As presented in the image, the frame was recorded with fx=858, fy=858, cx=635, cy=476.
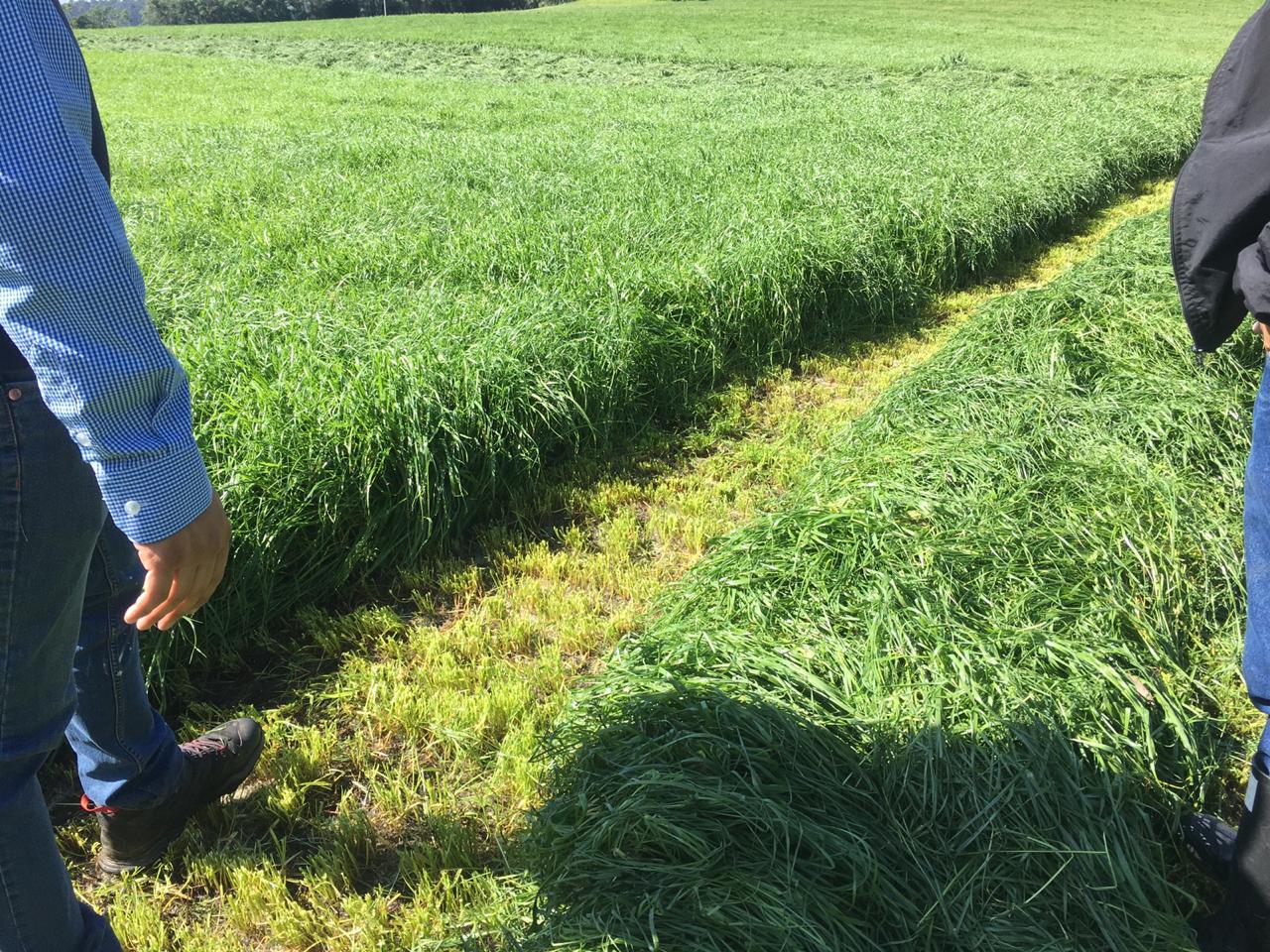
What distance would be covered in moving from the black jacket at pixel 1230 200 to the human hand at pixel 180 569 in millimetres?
1725

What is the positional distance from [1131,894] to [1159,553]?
1.23 meters

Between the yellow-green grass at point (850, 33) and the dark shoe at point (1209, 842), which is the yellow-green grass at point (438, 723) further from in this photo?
the yellow-green grass at point (850, 33)

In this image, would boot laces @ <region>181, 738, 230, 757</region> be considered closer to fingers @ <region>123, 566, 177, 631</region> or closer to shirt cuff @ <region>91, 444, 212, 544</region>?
fingers @ <region>123, 566, 177, 631</region>

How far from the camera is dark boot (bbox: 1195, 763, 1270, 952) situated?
166 cm

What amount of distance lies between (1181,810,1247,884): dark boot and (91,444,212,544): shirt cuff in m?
2.14

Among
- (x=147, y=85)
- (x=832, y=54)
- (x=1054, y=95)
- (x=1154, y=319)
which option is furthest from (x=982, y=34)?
(x=1154, y=319)

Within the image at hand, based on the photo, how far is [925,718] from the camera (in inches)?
76.4

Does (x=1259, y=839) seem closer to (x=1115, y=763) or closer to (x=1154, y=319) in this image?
(x=1115, y=763)

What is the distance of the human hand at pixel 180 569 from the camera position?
1217mm

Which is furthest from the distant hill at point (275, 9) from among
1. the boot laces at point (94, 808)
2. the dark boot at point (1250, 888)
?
the dark boot at point (1250, 888)

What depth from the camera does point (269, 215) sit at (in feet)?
19.8

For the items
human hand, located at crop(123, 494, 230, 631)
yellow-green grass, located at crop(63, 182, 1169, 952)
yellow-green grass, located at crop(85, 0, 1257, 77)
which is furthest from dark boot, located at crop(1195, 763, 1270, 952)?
yellow-green grass, located at crop(85, 0, 1257, 77)

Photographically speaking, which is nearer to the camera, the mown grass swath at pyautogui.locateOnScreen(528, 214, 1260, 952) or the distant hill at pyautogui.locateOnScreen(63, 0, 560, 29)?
the mown grass swath at pyautogui.locateOnScreen(528, 214, 1260, 952)

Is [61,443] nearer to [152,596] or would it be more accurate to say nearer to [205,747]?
[152,596]
